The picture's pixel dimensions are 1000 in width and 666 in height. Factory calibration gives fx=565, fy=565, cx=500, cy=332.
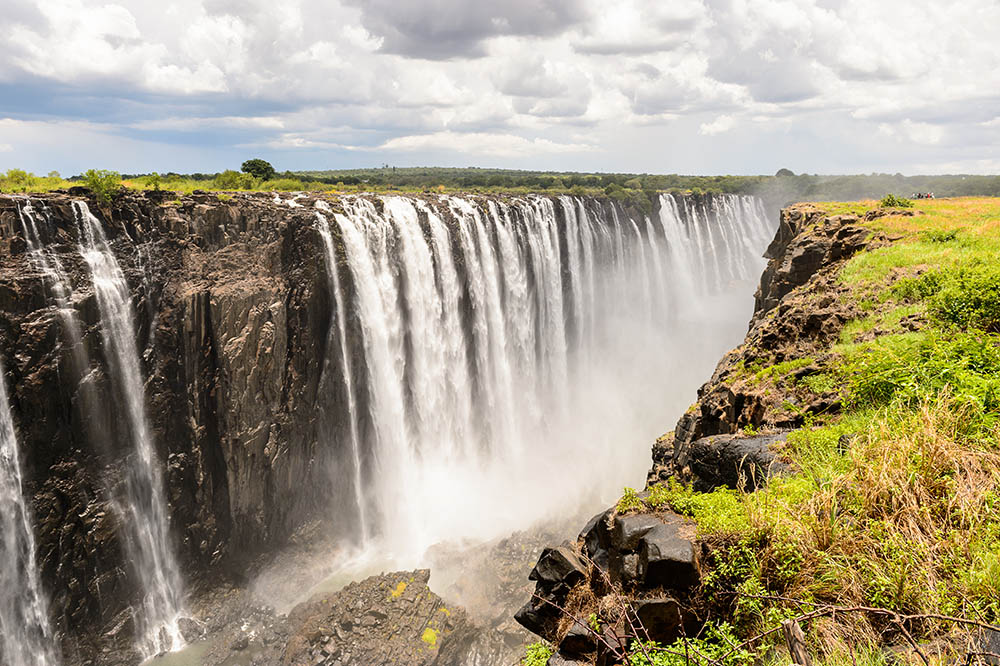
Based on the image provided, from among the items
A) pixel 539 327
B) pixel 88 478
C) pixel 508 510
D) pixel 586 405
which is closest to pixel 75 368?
pixel 88 478

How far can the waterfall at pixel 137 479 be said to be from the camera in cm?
1833

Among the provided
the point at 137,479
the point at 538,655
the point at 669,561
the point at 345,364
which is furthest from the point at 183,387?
the point at 669,561

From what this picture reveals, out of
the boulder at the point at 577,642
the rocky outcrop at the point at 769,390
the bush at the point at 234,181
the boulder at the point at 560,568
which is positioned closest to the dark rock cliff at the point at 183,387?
the bush at the point at 234,181

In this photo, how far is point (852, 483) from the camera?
5535 mm

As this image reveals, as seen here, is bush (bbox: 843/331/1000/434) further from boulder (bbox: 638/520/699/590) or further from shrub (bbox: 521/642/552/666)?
shrub (bbox: 521/642/552/666)

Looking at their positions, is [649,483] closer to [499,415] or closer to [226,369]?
[226,369]

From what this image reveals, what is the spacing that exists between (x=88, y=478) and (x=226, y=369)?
5.34 m

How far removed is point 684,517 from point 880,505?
6.75 feet

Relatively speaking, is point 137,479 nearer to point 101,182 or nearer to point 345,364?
point 345,364

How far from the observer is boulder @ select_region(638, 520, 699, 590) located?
580cm

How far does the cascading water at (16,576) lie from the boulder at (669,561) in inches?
752

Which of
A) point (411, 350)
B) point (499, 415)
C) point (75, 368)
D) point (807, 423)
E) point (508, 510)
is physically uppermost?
point (807, 423)

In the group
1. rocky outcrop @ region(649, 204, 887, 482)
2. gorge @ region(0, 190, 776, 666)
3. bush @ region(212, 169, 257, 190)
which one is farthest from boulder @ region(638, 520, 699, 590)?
bush @ region(212, 169, 257, 190)

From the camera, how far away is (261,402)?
2189 cm
